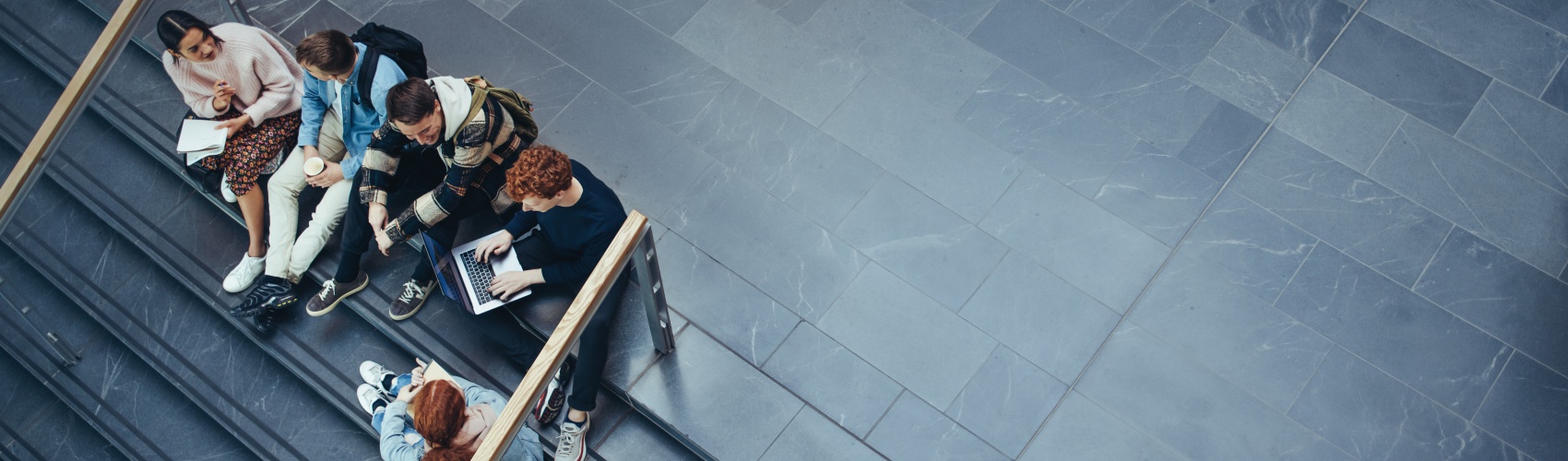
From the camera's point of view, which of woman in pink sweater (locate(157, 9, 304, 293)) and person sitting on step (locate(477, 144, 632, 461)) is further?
woman in pink sweater (locate(157, 9, 304, 293))

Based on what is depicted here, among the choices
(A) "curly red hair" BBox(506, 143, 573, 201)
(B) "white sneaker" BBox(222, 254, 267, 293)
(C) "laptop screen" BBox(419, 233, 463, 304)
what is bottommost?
(B) "white sneaker" BBox(222, 254, 267, 293)

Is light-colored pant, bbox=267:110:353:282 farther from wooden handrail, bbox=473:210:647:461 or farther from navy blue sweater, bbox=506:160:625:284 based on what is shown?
wooden handrail, bbox=473:210:647:461

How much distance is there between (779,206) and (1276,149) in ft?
8.31

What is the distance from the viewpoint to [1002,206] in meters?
5.26

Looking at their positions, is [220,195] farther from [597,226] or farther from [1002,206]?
[1002,206]

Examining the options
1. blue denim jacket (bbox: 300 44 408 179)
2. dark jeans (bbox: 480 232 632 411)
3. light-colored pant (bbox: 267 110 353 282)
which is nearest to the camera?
dark jeans (bbox: 480 232 632 411)

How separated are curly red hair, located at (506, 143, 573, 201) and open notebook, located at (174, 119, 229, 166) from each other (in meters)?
1.64

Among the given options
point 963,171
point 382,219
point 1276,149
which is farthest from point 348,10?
point 1276,149

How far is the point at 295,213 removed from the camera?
4.92 meters

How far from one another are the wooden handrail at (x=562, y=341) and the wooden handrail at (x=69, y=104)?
218 cm

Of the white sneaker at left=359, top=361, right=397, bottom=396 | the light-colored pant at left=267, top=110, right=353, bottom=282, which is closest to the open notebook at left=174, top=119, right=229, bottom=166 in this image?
the light-colored pant at left=267, top=110, right=353, bottom=282

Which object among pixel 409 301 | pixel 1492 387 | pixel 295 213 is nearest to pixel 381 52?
pixel 295 213

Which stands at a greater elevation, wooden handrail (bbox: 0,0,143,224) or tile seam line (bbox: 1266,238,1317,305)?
tile seam line (bbox: 1266,238,1317,305)

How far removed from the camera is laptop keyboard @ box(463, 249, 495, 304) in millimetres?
4441
